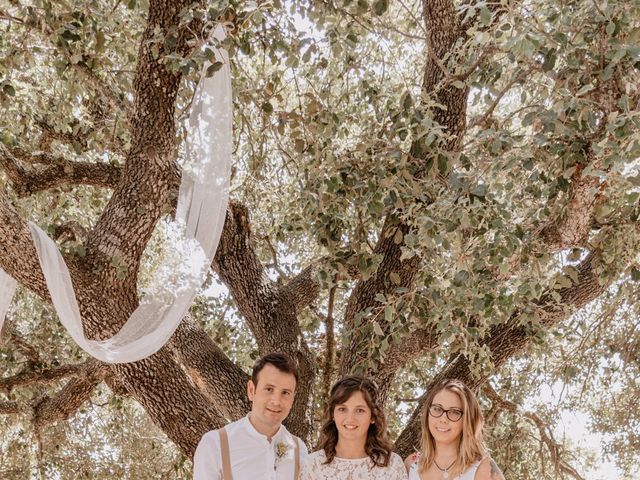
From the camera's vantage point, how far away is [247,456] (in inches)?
127

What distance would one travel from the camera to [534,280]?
3.70m

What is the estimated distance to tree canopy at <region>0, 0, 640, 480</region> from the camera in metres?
3.63

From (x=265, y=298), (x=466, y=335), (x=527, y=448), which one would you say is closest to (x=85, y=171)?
(x=265, y=298)

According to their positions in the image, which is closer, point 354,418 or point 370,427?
point 354,418

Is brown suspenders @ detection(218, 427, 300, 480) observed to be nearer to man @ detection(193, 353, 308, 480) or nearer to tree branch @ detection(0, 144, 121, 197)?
man @ detection(193, 353, 308, 480)

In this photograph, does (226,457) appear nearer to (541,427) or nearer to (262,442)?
(262,442)

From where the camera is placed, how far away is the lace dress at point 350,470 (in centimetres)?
319

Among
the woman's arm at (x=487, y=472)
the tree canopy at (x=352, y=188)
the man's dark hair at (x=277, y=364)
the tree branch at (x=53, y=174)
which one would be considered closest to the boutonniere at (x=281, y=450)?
the man's dark hair at (x=277, y=364)

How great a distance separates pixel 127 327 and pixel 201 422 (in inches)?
34.4

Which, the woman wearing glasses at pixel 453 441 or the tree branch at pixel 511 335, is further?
the tree branch at pixel 511 335

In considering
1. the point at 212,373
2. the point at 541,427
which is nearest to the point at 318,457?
the point at 212,373

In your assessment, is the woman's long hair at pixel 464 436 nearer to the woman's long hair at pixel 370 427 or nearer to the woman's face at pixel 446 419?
the woman's face at pixel 446 419

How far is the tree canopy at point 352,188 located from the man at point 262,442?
89cm

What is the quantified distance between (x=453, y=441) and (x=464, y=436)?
0.19ft
